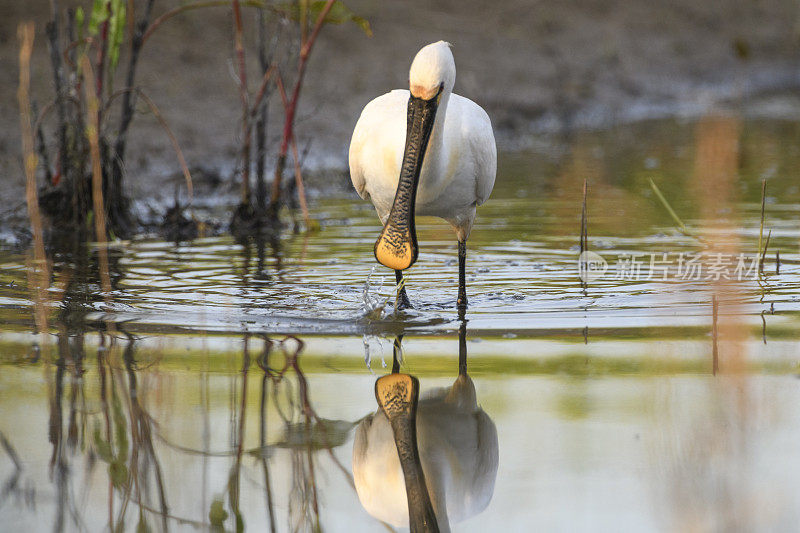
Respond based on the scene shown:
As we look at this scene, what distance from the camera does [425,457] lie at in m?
3.45

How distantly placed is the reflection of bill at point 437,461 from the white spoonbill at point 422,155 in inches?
60.7

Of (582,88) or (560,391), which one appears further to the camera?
(582,88)

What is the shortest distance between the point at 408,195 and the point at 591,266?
1.68 metres

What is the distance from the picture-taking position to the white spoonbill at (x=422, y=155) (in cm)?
527

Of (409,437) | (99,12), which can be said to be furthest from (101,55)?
(409,437)

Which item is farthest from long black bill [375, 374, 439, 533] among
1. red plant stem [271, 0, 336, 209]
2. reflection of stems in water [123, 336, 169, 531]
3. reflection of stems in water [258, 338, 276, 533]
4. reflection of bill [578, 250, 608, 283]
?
red plant stem [271, 0, 336, 209]

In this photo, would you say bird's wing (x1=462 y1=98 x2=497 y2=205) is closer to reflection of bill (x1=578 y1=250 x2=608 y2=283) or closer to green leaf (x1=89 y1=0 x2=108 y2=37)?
reflection of bill (x1=578 y1=250 x2=608 y2=283)

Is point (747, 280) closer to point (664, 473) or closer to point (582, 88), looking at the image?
point (664, 473)

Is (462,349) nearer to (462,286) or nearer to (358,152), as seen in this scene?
(462,286)

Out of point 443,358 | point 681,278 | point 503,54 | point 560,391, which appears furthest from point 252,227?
point 503,54

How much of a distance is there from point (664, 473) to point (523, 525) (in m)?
0.52

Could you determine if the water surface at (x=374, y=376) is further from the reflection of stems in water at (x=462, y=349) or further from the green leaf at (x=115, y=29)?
the green leaf at (x=115, y=29)

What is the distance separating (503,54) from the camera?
58.5ft

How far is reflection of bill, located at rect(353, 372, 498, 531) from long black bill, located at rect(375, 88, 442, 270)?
1510mm
